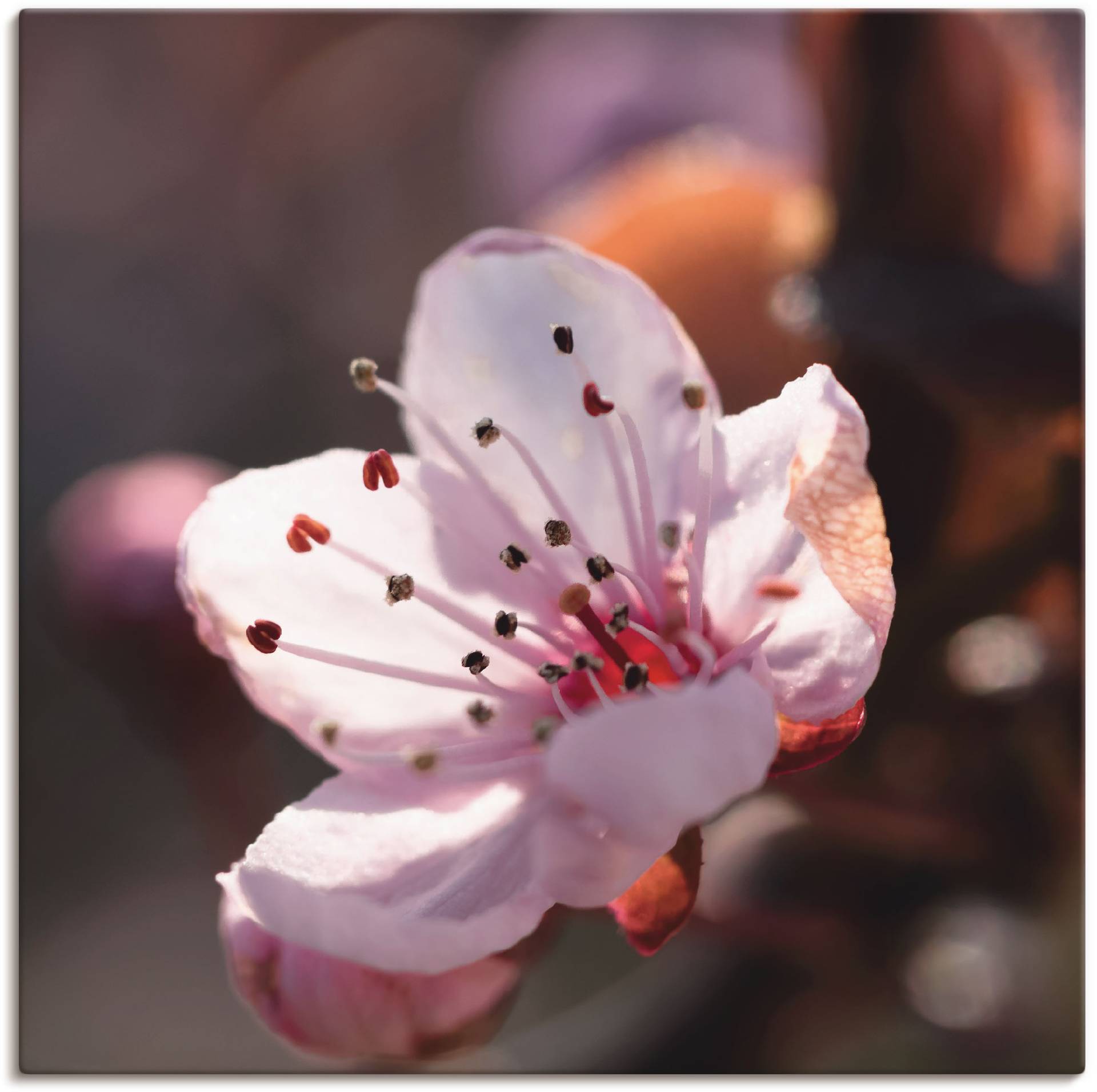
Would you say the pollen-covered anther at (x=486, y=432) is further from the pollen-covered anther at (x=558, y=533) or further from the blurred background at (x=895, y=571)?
the blurred background at (x=895, y=571)

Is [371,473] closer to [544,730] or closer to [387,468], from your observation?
[387,468]

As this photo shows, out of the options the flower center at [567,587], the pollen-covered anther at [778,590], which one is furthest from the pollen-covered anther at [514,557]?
the pollen-covered anther at [778,590]

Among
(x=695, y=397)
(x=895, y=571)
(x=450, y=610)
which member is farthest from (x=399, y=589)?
(x=895, y=571)

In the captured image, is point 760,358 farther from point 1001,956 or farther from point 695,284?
point 1001,956

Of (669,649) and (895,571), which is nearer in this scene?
(669,649)

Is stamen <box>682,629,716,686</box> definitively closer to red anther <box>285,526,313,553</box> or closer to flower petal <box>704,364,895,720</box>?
flower petal <box>704,364,895,720</box>

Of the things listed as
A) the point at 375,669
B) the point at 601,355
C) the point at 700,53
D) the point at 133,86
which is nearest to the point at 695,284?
the point at 601,355
